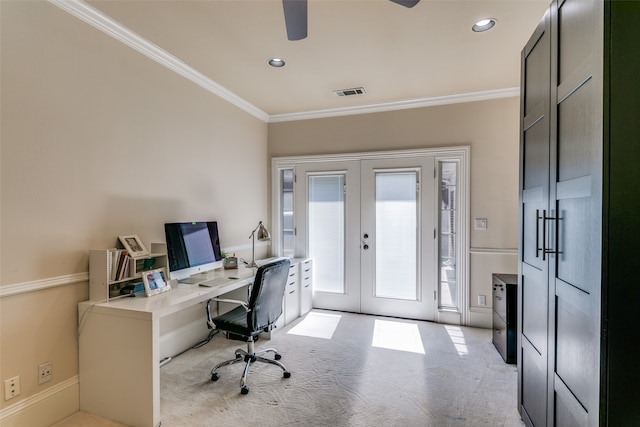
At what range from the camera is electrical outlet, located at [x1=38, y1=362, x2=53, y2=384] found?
6.28 ft

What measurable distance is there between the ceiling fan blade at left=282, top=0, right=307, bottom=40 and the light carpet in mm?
2400

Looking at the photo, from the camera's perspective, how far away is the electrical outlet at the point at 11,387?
1.77 m

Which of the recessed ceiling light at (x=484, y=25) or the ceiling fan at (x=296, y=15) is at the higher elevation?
the recessed ceiling light at (x=484, y=25)

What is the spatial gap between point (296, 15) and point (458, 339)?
329cm

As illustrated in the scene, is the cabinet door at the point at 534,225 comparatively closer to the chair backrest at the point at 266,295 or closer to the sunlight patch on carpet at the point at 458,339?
the sunlight patch on carpet at the point at 458,339

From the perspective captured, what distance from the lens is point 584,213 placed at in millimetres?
1210

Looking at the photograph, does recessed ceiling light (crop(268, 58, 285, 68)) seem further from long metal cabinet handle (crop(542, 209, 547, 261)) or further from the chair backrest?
long metal cabinet handle (crop(542, 209, 547, 261))

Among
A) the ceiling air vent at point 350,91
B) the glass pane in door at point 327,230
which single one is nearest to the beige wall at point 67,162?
the ceiling air vent at point 350,91

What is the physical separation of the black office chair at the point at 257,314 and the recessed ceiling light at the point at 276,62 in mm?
1803

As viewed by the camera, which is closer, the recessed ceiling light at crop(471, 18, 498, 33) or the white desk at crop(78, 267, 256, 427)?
the white desk at crop(78, 267, 256, 427)

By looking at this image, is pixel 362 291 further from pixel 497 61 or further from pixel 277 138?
pixel 497 61

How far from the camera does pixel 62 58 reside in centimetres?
203

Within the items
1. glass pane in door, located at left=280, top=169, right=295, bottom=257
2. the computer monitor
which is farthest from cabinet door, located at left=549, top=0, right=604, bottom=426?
glass pane in door, located at left=280, top=169, right=295, bottom=257

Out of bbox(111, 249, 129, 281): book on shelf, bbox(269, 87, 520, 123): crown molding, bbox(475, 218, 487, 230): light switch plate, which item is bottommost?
bbox(111, 249, 129, 281): book on shelf
